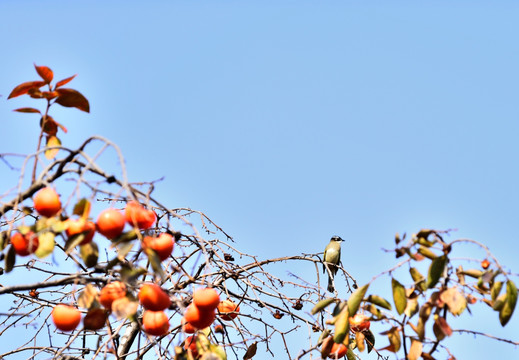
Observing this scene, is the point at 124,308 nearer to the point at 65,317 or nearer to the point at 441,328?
the point at 65,317

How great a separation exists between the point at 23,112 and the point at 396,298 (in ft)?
4.55

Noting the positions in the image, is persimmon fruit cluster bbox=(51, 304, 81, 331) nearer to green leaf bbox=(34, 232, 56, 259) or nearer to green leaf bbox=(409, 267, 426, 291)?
green leaf bbox=(34, 232, 56, 259)

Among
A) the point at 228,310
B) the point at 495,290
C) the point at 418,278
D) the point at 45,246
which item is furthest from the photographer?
the point at 228,310

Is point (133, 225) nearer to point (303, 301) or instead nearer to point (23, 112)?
point (23, 112)

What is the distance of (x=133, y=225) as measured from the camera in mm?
1883

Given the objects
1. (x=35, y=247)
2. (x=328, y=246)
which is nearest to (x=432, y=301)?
(x=35, y=247)

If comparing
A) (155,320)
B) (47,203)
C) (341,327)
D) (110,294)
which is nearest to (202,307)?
(155,320)

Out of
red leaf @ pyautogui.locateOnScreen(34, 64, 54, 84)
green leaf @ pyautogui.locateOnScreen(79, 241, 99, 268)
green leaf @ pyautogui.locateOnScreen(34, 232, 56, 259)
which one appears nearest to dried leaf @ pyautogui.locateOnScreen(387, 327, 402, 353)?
green leaf @ pyautogui.locateOnScreen(79, 241, 99, 268)

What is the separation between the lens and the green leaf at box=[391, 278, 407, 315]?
1942mm

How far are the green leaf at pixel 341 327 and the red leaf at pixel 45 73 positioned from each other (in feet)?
4.08

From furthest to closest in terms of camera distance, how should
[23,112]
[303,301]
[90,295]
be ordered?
[303,301] < [23,112] < [90,295]

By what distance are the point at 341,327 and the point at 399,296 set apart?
7.9 inches

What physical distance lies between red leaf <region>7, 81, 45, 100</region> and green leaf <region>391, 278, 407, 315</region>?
52.7 inches

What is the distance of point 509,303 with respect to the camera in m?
1.86
